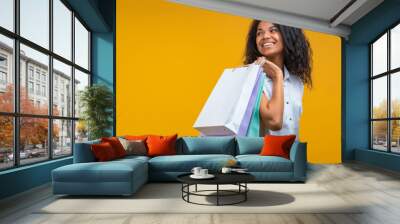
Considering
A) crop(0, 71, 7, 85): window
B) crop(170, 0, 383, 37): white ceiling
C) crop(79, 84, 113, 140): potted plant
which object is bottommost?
crop(79, 84, 113, 140): potted plant

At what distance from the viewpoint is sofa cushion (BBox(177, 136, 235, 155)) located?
681cm

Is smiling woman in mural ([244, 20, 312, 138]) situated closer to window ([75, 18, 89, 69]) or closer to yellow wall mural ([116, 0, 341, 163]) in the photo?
yellow wall mural ([116, 0, 341, 163])

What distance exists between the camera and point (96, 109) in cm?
791

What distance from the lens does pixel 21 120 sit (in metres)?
5.32

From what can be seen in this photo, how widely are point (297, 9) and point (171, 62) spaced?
3.18 m

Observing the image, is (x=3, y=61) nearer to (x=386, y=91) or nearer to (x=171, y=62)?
(x=171, y=62)

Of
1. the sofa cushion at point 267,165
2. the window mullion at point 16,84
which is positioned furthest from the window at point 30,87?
the sofa cushion at point 267,165

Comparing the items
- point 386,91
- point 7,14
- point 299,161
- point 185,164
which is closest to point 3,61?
point 7,14

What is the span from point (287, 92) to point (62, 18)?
476 cm

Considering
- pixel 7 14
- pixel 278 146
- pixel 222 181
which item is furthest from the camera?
pixel 278 146

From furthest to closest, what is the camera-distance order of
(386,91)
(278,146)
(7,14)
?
(386,91)
(278,146)
(7,14)

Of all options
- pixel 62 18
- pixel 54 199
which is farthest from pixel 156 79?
pixel 54 199

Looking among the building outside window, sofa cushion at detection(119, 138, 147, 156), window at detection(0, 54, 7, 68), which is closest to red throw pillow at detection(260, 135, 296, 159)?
sofa cushion at detection(119, 138, 147, 156)

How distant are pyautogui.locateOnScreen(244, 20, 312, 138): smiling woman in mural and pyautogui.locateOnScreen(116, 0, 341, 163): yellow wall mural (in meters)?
0.22
